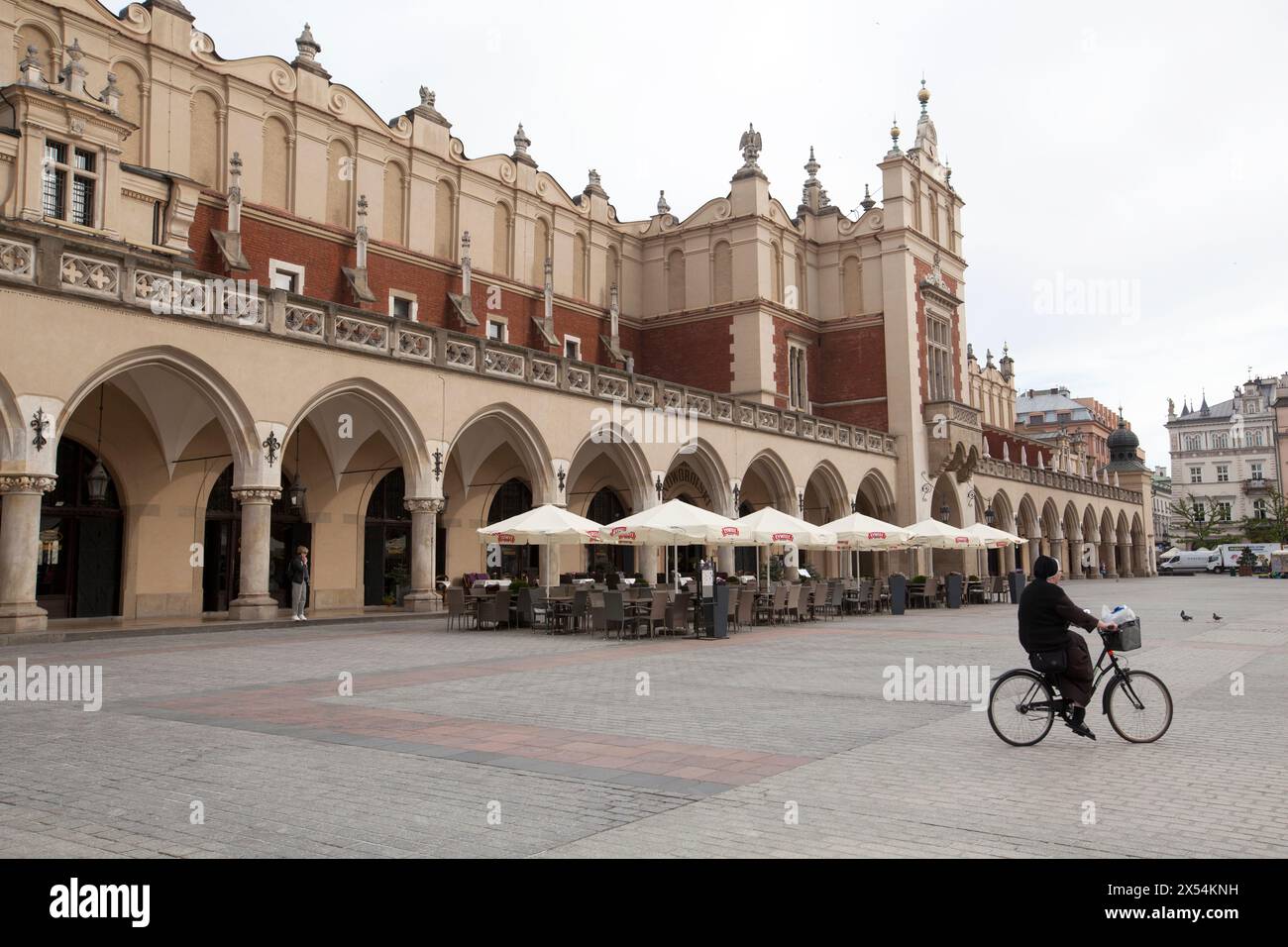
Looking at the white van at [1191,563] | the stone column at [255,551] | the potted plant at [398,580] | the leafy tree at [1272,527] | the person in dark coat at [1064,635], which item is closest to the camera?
the person in dark coat at [1064,635]

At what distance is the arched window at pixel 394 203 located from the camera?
30.8 metres

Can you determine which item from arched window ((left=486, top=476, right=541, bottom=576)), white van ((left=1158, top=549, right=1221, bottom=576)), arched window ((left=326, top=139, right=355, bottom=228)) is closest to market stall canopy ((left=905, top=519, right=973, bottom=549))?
arched window ((left=486, top=476, right=541, bottom=576))

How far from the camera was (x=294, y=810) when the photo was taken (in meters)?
5.71

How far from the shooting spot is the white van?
78.8m

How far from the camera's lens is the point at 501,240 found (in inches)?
1363

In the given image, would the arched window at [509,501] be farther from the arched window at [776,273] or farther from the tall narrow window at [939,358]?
the tall narrow window at [939,358]

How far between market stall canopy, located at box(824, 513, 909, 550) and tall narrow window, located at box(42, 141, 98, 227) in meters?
18.9

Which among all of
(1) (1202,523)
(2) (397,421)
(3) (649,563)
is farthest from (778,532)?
(1) (1202,523)

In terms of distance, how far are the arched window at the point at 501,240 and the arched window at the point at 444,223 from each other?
1853mm

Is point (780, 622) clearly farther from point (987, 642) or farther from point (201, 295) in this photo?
point (201, 295)

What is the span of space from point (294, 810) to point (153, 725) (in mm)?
3573

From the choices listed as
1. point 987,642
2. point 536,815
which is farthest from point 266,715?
point 987,642

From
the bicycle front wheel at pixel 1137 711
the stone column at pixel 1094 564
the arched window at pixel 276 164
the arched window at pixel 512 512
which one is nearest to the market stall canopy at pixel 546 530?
the arched window at pixel 512 512

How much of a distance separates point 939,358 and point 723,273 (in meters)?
10.9
